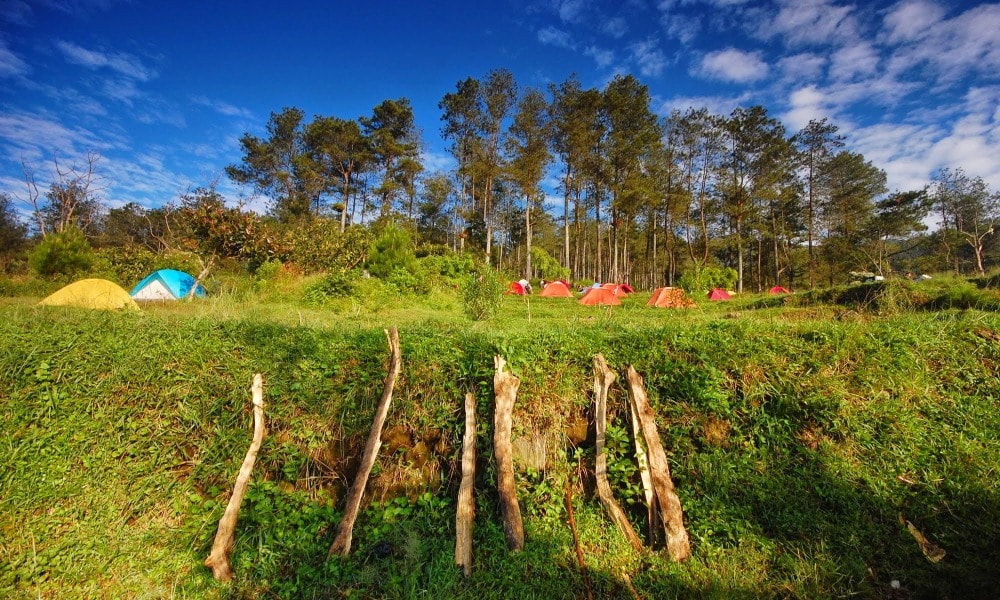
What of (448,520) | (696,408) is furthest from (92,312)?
(696,408)

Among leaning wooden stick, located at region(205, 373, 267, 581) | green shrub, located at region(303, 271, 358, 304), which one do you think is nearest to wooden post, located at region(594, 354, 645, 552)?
leaning wooden stick, located at region(205, 373, 267, 581)

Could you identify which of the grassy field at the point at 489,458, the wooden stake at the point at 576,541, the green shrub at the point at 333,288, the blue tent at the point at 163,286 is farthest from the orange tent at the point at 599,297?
the blue tent at the point at 163,286

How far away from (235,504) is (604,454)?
2.92m

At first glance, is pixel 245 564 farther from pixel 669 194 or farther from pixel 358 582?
pixel 669 194

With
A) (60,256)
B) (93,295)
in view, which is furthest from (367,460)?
(60,256)

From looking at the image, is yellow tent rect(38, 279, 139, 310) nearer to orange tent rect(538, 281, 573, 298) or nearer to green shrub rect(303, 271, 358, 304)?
green shrub rect(303, 271, 358, 304)

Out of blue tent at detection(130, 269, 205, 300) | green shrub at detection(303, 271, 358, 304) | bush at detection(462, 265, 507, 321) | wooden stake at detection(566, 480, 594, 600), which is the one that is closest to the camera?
wooden stake at detection(566, 480, 594, 600)

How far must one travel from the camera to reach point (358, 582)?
2.42 meters

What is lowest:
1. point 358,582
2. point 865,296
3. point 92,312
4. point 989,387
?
point 358,582

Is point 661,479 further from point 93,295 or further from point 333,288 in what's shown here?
point 93,295

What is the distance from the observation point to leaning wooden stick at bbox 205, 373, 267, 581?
2.56 m

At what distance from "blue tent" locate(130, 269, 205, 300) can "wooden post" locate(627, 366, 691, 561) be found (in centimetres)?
1247

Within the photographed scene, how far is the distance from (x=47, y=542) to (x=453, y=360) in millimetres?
3181

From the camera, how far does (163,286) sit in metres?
10.8
